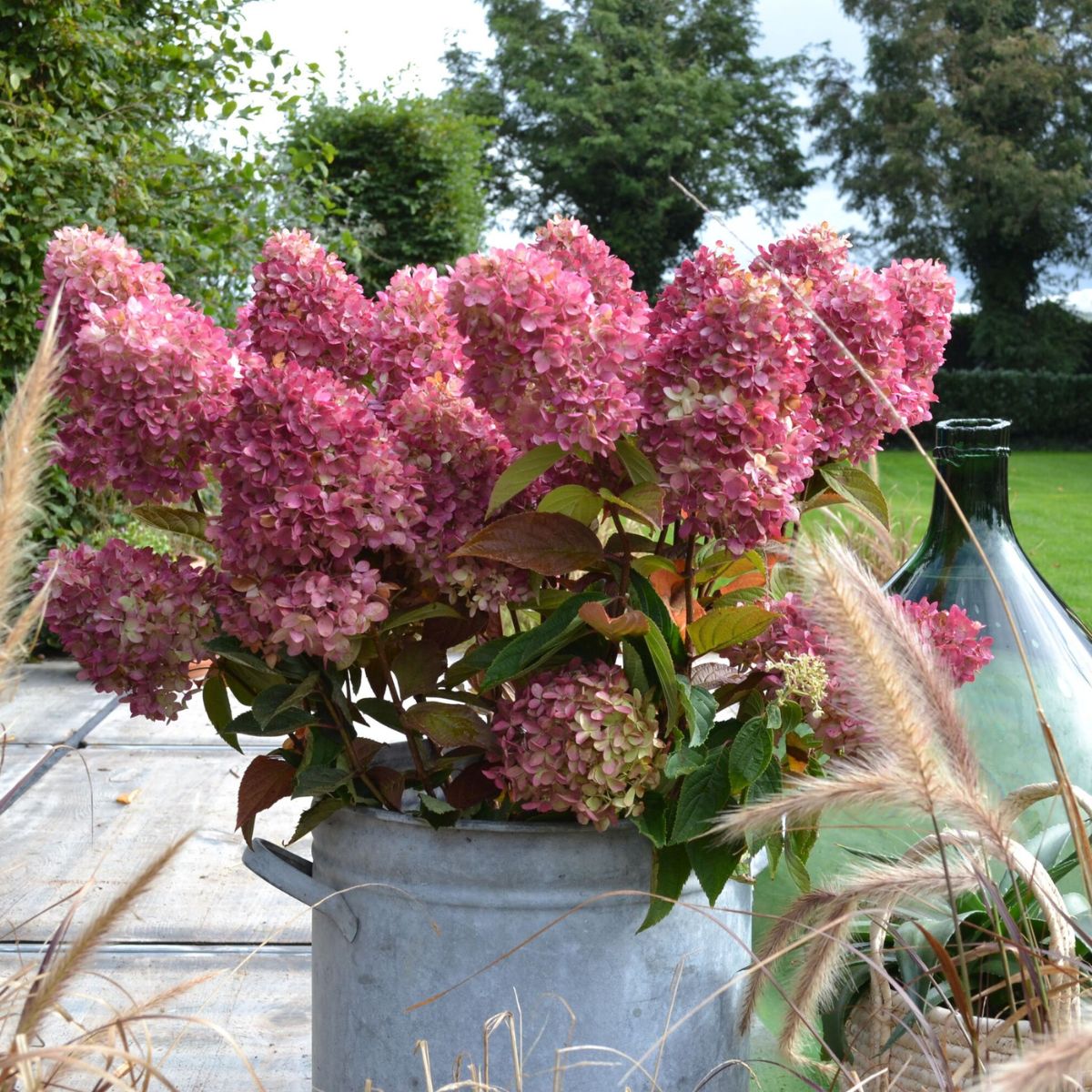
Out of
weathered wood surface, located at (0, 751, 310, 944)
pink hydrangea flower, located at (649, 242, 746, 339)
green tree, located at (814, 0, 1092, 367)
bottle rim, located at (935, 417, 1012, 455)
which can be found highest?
green tree, located at (814, 0, 1092, 367)

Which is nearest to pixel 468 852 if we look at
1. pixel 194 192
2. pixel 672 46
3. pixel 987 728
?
pixel 987 728

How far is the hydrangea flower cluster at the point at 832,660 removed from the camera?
104 centimetres

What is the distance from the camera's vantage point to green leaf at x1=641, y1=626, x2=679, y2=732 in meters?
1.00

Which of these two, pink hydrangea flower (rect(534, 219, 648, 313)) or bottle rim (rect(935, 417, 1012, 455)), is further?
bottle rim (rect(935, 417, 1012, 455))

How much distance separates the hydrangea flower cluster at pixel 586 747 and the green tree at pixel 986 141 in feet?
62.3

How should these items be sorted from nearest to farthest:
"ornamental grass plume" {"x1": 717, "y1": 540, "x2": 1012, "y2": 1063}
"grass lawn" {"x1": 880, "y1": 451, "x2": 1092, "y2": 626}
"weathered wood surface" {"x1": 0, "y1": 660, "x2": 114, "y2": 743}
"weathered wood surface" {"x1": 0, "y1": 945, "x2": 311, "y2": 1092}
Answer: "ornamental grass plume" {"x1": 717, "y1": 540, "x2": 1012, "y2": 1063} < "weathered wood surface" {"x1": 0, "y1": 945, "x2": 311, "y2": 1092} < "weathered wood surface" {"x1": 0, "y1": 660, "x2": 114, "y2": 743} < "grass lawn" {"x1": 880, "y1": 451, "x2": 1092, "y2": 626}

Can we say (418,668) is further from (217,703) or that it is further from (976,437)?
(976,437)

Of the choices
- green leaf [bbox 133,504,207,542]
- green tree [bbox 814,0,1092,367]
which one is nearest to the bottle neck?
green leaf [bbox 133,504,207,542]

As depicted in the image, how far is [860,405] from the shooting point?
115 cm

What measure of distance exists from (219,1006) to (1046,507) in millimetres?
9262

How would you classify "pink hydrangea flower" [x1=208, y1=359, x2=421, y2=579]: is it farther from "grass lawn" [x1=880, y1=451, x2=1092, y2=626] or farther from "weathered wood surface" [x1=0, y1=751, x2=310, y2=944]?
"grass lawn" [x1=880, y1=451, x2=1092, y2=626]

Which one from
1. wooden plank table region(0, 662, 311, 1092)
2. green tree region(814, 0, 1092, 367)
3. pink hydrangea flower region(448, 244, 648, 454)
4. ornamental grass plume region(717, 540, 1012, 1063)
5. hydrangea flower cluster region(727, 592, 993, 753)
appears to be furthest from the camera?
green tree region(814, 0, 1092, 367)

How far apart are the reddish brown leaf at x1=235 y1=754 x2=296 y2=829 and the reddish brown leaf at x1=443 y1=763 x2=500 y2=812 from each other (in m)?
0.15

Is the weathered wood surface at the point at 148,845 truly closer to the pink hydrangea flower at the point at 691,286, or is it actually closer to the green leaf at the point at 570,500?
the green leaf at the point at 570,500
